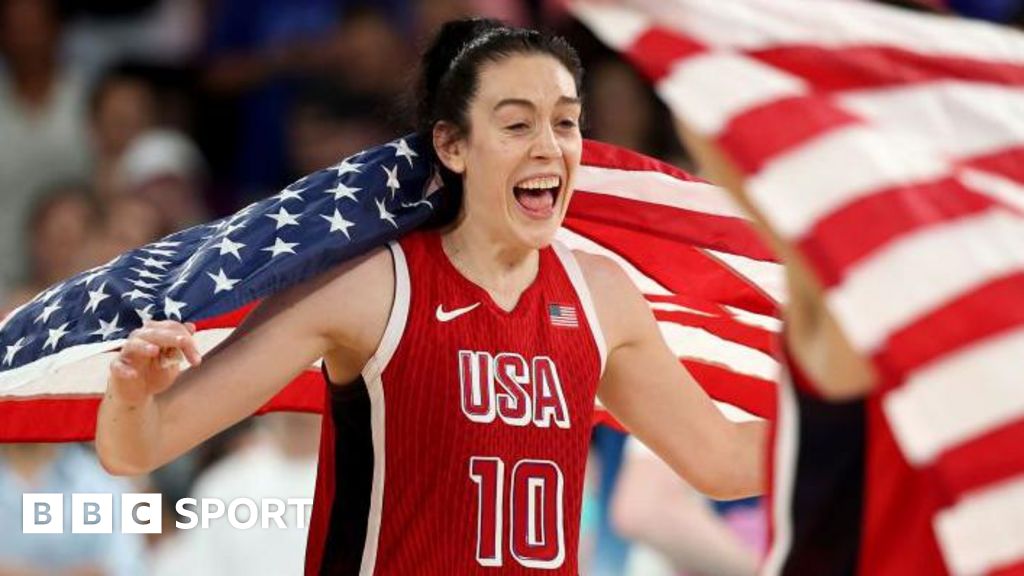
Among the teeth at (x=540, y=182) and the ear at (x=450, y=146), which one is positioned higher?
the ear at (x=450, y=146)

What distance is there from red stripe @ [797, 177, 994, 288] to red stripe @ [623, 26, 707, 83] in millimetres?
341

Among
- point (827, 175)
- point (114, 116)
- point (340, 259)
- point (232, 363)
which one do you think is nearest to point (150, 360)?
point (232, 363)

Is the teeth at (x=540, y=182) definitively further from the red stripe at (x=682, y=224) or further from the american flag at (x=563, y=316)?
the red stripe at (x=682, y=224)

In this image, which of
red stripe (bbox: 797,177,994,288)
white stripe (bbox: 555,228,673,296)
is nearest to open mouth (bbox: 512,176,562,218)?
white stripe (bbox: 555,228,673,296)

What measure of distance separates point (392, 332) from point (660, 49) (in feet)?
3.71

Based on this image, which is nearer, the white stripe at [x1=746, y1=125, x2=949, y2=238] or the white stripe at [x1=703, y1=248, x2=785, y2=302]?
the white stripe at [x1=746, y1=125, x2=949, y2=238]

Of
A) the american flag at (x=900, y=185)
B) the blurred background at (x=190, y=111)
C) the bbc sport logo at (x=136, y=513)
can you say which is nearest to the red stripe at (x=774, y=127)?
the american flag at (x=900, y=185)

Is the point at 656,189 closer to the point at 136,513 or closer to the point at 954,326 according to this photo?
the point at 954,326

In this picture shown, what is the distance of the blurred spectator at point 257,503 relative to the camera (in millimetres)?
6531

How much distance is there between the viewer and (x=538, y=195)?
422 centimetres

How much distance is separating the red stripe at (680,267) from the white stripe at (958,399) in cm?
175

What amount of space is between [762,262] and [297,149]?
4205 millimetres

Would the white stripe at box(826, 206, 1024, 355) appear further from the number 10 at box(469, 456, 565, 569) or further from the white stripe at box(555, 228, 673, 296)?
the white stripe at box(555, 228, 673, 296)

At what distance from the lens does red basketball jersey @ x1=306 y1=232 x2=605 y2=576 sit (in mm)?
4066
